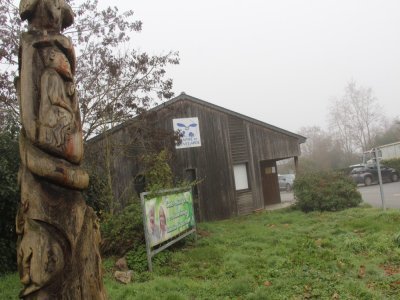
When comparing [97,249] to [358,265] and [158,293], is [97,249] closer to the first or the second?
[158,293]

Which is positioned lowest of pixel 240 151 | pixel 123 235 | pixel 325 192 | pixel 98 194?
pixel 123 235

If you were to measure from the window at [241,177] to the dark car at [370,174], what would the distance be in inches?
658

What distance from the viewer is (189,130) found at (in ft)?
63.1

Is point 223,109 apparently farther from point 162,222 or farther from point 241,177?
point 162,222

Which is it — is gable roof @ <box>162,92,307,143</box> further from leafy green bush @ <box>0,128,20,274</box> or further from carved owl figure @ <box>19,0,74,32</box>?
carved owl figure @ <box>19,0,74,32</box>

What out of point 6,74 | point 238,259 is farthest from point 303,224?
point 6,74

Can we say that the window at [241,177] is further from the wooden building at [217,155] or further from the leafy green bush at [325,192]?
the leafy green bush at [325,192]

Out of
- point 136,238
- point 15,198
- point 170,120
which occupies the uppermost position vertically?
point 170,120

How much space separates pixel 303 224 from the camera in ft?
47.2

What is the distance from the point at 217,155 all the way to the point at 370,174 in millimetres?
19345

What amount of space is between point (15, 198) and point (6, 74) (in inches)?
169

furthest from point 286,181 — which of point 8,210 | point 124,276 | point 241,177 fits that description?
point 124,276

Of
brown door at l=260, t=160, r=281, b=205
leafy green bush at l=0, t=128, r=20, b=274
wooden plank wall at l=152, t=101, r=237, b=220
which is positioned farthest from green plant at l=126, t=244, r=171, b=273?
brown door at l=260, t=160, r=281, b=205

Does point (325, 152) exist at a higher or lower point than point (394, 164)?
higher
